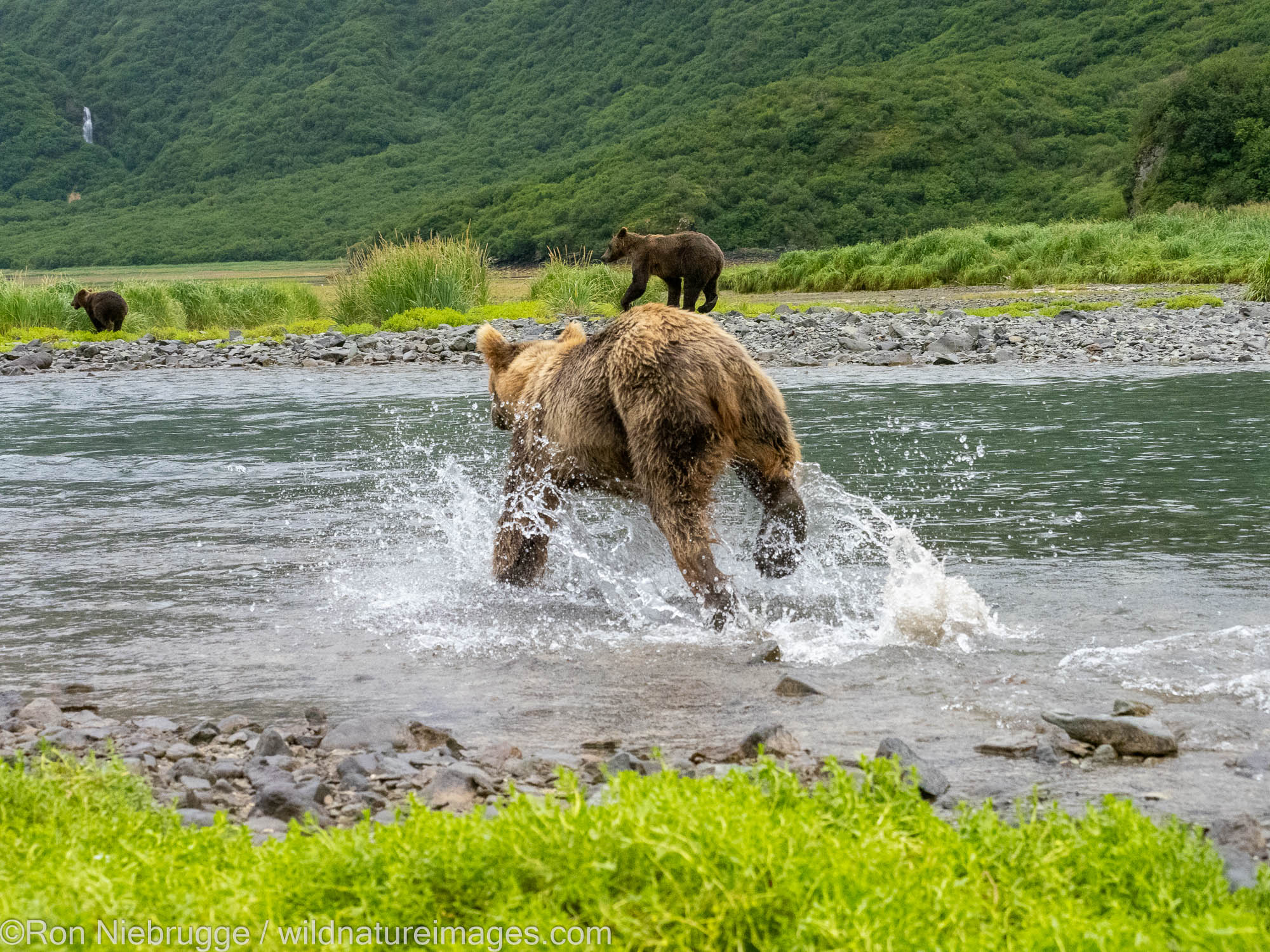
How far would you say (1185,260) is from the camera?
30.9 metres

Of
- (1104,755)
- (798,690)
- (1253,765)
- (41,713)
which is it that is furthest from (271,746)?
(1253,765)

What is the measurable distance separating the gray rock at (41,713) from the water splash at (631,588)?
1.46m

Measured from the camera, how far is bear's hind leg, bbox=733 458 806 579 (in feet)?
17.8

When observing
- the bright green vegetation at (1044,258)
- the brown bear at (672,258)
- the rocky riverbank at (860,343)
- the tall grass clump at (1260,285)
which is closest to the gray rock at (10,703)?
the rocky riverbank at (860,343)

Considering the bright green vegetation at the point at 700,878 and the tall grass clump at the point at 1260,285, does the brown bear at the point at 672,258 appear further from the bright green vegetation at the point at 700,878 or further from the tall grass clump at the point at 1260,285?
the bright green vegetation at the point at 700,878

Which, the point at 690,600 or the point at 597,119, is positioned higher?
the point at 597,119

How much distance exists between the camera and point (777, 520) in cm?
554

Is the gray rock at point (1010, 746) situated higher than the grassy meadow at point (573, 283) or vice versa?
the grassy meadow at point (573, 283)

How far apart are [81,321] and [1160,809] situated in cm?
2685

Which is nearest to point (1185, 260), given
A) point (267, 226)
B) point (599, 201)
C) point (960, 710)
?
point (960, 710)

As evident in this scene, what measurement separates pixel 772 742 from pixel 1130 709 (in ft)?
4.02

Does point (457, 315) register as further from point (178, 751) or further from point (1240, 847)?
point (1240, 847)

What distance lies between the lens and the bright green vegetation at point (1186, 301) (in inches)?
862

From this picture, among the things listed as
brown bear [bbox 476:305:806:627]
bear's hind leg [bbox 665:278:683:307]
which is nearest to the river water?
brown bear [bbox 476:305:806:627]
